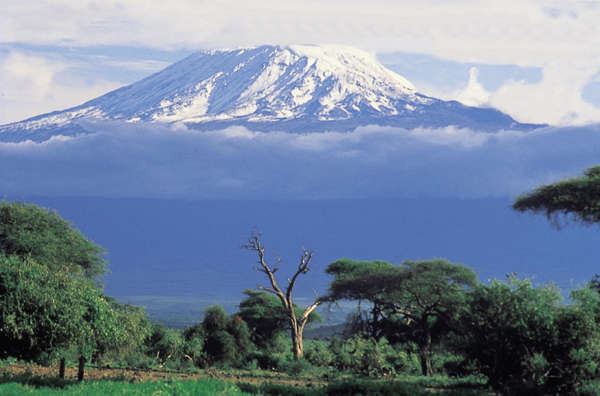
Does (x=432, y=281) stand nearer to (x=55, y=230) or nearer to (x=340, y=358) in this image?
(x=340, y=358)

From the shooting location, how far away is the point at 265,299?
52.5 meters

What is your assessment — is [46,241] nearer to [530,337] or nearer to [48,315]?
[48,315]

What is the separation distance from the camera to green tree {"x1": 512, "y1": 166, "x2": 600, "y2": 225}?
29047 millimetres

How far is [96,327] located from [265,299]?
1181 inches

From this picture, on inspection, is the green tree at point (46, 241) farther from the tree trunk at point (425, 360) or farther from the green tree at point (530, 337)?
the green tree at point (530, 337)

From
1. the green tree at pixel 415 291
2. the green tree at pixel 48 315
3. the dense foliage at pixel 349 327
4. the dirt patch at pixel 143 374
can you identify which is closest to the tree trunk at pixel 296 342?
the dense foliage at pixel 349 327

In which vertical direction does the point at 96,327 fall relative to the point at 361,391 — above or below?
above

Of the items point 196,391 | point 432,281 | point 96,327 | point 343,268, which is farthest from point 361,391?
point 343,268

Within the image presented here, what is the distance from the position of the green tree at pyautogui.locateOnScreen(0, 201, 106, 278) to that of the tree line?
2.5 inches

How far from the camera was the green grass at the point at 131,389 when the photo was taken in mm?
17547

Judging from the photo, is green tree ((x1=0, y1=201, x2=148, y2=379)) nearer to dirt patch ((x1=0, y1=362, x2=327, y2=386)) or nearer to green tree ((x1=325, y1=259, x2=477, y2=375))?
dirt patch ((x1=0, y1=362, x2=327, y2=386))

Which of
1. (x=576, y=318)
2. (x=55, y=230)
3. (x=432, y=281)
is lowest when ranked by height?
(x=576, y=318)

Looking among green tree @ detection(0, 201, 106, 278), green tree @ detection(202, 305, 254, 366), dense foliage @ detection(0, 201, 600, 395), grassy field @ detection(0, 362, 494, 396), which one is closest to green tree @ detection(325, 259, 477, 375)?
dense foliage @ detection(0, 201, 600, 395)

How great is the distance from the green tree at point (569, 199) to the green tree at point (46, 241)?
1805cm
